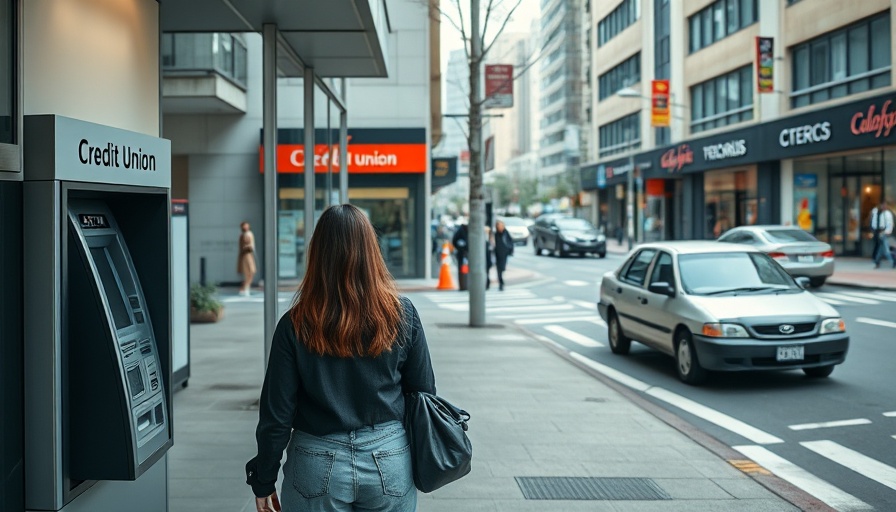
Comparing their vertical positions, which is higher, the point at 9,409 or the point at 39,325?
the point at 39,325

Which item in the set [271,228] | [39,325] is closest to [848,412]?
[271,228]

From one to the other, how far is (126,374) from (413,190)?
22.6 meters

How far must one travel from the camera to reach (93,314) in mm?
3850

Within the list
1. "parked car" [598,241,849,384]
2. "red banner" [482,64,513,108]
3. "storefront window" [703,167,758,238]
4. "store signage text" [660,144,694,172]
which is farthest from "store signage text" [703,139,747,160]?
"parked car" [598,241,849,384]

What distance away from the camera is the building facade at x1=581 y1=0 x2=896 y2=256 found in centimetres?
2872

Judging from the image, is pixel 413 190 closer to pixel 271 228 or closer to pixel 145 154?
pixel 271 228

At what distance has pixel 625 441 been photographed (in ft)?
25.1

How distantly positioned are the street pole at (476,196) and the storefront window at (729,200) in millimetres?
23473

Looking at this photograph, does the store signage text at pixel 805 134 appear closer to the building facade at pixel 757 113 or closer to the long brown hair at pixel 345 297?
the building facade at pixel 757 113

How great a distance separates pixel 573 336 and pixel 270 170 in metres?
8.35

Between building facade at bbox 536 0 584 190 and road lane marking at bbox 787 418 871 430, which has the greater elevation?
building facade at bbox 536 0 584 190

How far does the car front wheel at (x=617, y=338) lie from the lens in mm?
12985

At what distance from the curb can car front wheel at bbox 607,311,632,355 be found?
1.10 meters

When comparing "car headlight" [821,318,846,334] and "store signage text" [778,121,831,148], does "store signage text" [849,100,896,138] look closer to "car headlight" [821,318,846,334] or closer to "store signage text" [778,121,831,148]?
"store signage text" [778,121,831,148]
